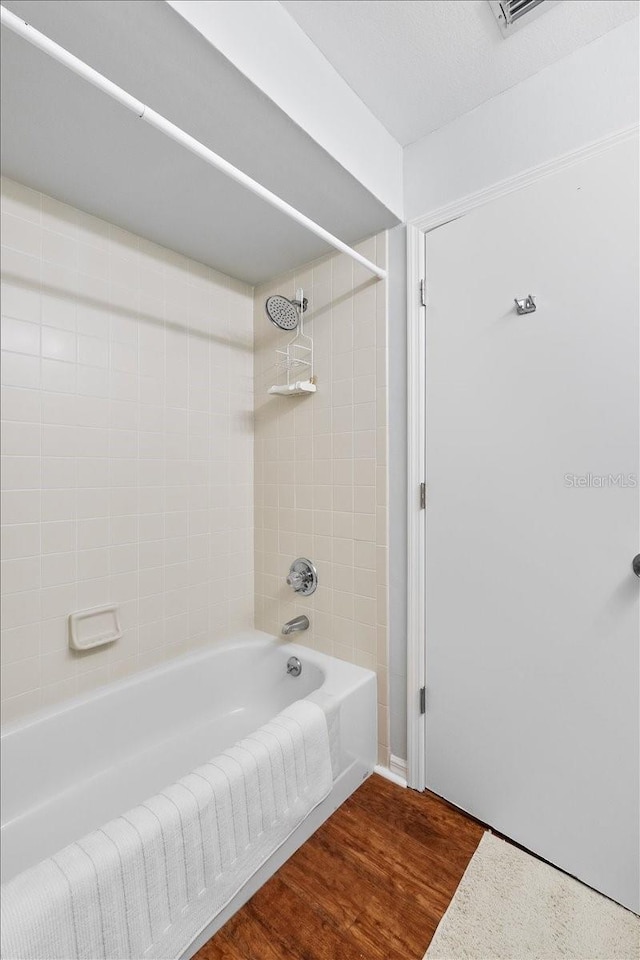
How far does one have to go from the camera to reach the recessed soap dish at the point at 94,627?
1.60 metres

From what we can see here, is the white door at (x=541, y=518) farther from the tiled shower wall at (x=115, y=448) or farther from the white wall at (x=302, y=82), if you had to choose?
the tiled shower wall at (x=115, y=448)

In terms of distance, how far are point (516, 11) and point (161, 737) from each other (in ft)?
8.88

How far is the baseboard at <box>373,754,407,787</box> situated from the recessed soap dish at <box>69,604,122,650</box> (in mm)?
1200

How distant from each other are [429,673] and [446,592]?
0.33 metres

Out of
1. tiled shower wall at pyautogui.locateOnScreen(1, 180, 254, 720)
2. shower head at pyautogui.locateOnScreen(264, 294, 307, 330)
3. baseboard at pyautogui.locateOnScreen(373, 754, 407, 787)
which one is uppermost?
shower head at pyautogui.locateOnScreen(264, 294, 307, 330)

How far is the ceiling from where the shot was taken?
1170 millimetres

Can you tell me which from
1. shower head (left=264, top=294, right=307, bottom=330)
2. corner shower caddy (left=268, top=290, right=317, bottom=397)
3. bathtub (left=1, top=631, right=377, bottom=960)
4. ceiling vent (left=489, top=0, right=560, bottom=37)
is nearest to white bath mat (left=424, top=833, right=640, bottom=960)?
bathtub (left=1, top=631, right=377, bottom=960)

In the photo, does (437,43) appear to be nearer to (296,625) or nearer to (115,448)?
(115,448)

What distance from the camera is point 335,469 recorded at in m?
1.90

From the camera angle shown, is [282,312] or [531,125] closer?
[531,125]

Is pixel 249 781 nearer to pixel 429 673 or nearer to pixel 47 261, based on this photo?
pixel 429 673

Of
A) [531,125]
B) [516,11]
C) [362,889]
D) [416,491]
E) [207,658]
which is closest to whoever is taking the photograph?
[516,11]

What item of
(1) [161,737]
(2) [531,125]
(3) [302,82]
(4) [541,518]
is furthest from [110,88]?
(1) [161,737]

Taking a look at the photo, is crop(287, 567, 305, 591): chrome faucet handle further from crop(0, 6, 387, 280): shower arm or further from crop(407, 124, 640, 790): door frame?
crop(0, 6, 387, 280): shower arm
